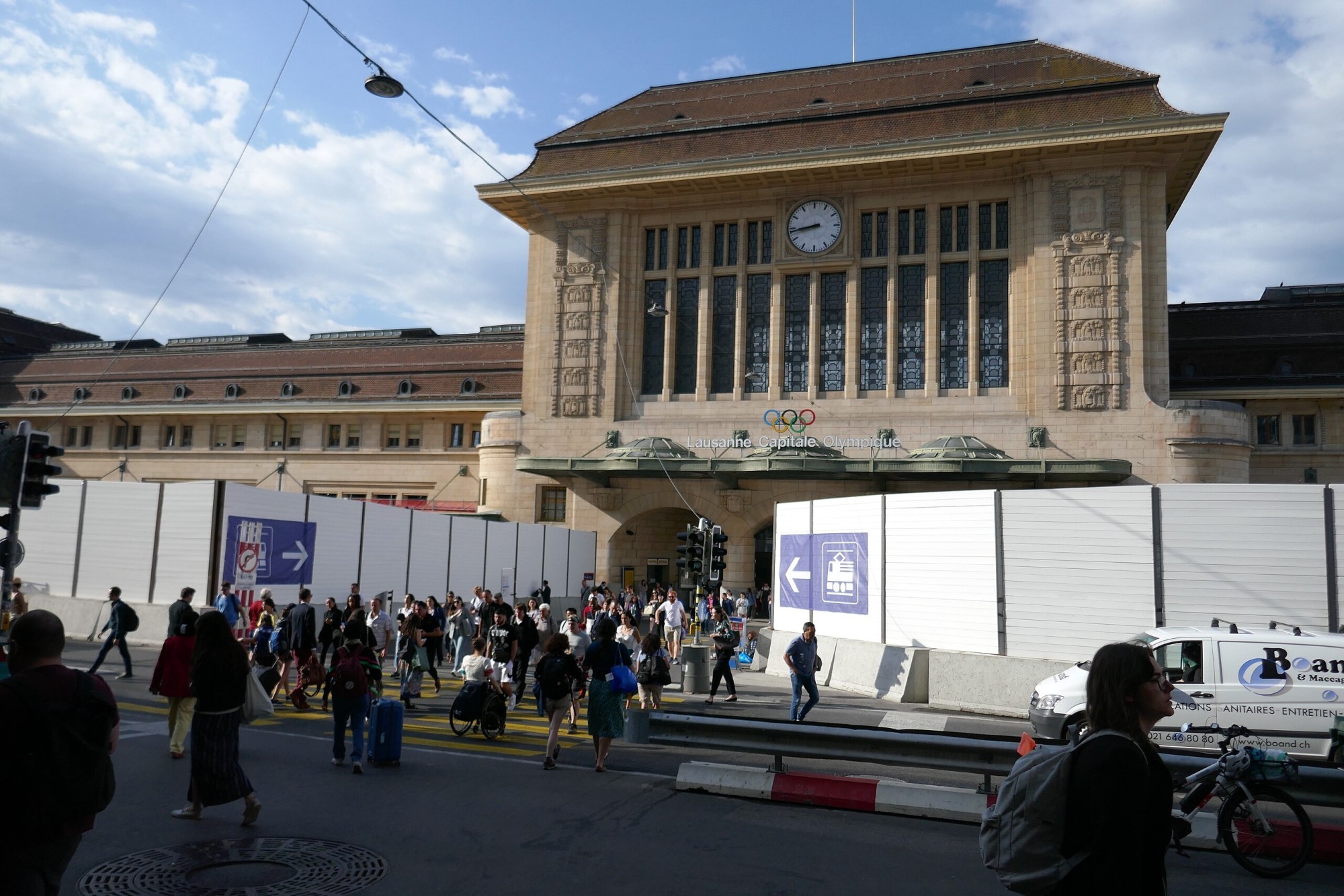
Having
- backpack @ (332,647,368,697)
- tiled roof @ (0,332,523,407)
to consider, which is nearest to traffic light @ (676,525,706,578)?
backpack @ (332,647,368,697)

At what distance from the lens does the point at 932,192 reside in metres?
41.4

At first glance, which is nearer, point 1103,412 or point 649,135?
point 1103,412

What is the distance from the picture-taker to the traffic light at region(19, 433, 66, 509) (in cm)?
1169

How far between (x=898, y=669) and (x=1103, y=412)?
24.3m

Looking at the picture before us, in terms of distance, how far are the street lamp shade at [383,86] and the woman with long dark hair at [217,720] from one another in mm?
11644

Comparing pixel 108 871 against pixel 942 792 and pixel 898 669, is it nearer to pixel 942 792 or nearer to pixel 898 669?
pixel 942 792

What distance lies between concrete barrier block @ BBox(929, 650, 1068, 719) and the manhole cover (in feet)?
40.4

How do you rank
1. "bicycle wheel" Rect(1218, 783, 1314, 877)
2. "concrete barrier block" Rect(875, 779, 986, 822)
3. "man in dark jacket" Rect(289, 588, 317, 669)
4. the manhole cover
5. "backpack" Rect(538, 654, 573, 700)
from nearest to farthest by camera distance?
the manhole cover < "bicycle wheel" Rect(1218, 783, 1314, 877) < "concrete barrier block" Rect(875, 779, 986, 822) < "backpack" Rect(538, 654, 573, 700) < "man in dark jacket" Rect(289, 588, 317, 669)

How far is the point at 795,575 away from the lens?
2225 cm

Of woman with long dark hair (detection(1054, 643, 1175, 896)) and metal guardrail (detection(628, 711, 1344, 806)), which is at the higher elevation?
woman with long dark hair (detection(1054, 643, 1175, 896))

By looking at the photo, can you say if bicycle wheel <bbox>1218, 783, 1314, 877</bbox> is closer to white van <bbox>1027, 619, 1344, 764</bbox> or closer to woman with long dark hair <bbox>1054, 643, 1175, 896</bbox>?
white van <bbox>1027, 619, 1344, 764</bbox>

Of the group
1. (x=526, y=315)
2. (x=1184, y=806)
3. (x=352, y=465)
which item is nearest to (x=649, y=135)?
(x=526, y=315)

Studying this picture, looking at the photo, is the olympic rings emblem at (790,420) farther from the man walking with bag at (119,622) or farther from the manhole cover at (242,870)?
the manhole cover at (242,870)

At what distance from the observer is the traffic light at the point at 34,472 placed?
1169 centimetres
